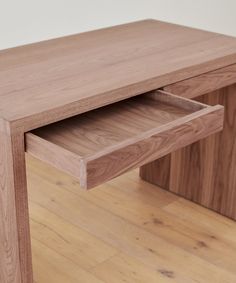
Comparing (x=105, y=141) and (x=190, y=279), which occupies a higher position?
(x=105, y=141)

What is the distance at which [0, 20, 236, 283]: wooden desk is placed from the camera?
1.02 meters

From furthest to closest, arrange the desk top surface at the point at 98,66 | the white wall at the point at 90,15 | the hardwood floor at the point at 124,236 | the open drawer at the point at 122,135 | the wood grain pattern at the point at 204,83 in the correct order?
the white wall at the point at 90,15, the hardwood floor at the point at 124,236, the wood grain pattern at the point at 204,83, the desk top surface at the point at 98,66, the open drawer at the point at 122,135

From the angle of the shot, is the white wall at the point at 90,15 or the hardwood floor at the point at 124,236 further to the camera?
the white wall at the point at 90,15

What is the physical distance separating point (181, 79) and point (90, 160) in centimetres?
42

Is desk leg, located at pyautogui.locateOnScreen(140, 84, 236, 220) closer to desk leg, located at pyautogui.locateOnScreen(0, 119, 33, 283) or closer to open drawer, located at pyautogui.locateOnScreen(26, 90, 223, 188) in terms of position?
open drawer, located at pyautogui.locateOnScreen(26, 90, 223, 188)

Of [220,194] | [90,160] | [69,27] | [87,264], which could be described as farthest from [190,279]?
[69,27]

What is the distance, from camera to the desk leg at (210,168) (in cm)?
161

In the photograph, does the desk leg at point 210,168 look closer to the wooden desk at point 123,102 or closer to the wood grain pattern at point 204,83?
the wooden desk at point 123,102

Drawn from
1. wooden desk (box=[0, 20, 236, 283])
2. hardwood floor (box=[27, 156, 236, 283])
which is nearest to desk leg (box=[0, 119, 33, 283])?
wooden desk (box=[0, 20, 236, 283])

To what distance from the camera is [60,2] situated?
7.09ft

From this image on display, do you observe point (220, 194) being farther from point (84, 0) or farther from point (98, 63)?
point (84, 0)

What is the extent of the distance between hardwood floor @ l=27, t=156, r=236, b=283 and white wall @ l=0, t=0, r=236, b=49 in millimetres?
566

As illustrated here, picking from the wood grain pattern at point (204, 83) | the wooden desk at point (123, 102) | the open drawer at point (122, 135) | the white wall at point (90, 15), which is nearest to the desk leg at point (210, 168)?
the wooden desk at point (123, 102)

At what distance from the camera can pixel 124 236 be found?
159 cm
